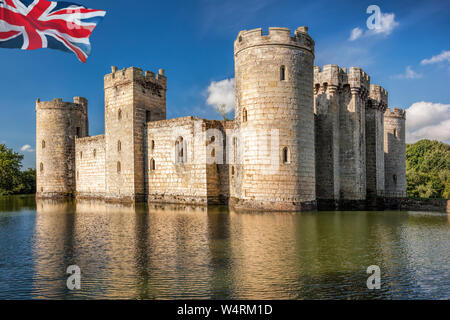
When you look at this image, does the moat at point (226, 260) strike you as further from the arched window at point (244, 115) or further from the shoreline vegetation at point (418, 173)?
the shoreline vegetation at point (418, 173)

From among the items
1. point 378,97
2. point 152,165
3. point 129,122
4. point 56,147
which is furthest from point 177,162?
point 56,147

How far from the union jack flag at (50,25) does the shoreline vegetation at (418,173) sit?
3708 centimetres

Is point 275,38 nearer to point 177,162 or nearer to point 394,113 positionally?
point 177,162

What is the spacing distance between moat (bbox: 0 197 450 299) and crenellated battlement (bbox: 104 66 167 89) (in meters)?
16.0

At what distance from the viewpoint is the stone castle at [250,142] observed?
20.0 metres

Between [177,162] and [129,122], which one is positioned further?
[129,122]

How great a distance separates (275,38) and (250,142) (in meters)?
5.96

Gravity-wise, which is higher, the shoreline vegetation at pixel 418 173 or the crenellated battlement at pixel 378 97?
the crenellated battlement at pixel 378 97

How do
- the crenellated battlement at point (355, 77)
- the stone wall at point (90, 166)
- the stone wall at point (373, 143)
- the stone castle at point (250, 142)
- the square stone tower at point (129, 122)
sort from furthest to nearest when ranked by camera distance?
the stone wall at point (90, 166), the square stone tower at point (129, 122), the stone wall at point (373, 143), the crenellated battlement at point (355, 77), the stone castle at point (250, 142)

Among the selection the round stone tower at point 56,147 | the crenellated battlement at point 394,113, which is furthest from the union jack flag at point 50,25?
the crenellated battlement at point 394,113

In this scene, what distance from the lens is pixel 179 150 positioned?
26.4 m

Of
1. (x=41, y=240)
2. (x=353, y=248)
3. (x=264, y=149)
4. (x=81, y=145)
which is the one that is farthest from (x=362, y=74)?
(x=81, y=145)

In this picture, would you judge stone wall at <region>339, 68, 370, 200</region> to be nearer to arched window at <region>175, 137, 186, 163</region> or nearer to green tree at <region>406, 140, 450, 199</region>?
arched window at <region>175, 137, 186, 163</region>

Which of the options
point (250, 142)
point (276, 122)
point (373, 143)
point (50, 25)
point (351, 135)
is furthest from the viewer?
point (373, 143)
